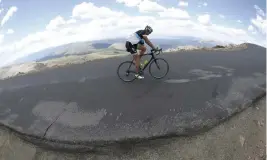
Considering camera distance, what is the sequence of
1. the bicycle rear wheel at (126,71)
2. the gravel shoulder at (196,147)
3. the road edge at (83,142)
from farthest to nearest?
the bicycle rear wheel at (126,71), the gravel shoulder at (196,147), the road edge at (83,142)

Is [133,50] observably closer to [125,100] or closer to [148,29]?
[148,29]

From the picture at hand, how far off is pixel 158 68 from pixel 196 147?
12.1ft

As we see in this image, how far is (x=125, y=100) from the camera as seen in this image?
9172mm

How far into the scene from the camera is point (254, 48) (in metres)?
16.4

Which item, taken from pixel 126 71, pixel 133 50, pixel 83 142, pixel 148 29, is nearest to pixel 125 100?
pixel 126 71

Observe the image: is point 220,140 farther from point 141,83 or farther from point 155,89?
point 141,83

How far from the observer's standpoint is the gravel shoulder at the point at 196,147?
775 cm

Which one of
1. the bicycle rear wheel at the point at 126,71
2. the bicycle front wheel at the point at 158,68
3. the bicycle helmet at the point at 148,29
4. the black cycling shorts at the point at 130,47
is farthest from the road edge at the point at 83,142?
the bicycle helmet at the point at 148,29

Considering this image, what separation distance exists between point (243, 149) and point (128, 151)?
11.7ft

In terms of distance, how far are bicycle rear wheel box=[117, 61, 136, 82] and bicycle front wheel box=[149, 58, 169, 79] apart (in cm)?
74

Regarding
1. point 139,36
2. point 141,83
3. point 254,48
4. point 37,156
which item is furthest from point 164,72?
point 254,48

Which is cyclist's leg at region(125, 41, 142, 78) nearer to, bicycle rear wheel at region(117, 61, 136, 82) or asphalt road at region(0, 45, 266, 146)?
bicycle rear wheel at region(117, 61, 136, 82)

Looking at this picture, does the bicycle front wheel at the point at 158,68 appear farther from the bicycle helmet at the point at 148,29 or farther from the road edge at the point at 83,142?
the road edge at the point at 83,142

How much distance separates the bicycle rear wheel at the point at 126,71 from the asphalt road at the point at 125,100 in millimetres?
269
